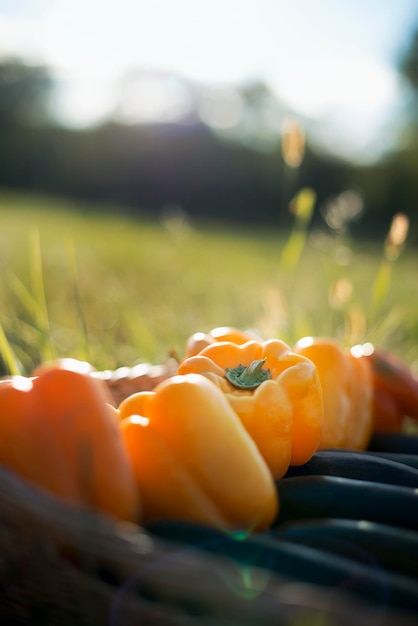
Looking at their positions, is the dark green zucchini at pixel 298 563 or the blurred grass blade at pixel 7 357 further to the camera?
the blurred grass blade at pixel 7 357

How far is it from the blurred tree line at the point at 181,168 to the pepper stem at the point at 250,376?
→ 977cm

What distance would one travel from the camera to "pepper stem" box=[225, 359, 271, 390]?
1.29m

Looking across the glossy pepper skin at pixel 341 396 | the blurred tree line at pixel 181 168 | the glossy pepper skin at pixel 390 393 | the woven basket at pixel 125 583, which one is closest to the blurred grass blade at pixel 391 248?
the glossy pepper skin at pixel 390 393

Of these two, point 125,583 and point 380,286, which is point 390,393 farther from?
point 125,583

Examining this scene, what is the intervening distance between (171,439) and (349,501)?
0.98 feet

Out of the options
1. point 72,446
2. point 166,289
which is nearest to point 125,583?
point 72,446

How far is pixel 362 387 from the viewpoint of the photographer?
5.67 ft

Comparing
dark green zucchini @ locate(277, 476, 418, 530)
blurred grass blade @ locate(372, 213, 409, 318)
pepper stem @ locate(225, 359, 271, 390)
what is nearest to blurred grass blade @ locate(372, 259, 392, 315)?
blurred grass blade @ locate(372, 213, 409, 318)

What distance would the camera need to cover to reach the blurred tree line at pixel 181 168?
11.2m

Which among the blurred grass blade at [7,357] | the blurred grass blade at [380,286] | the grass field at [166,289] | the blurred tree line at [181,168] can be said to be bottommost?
the grass field at [166,289]

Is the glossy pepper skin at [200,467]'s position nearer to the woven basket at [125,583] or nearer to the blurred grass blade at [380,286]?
the woven basket at [125,583]

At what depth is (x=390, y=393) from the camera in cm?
186

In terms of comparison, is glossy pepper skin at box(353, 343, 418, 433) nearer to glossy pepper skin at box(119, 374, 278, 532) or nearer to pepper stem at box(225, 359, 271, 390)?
pepper stem at box(225, 359, 271, 390)

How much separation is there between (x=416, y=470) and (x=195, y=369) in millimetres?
429
